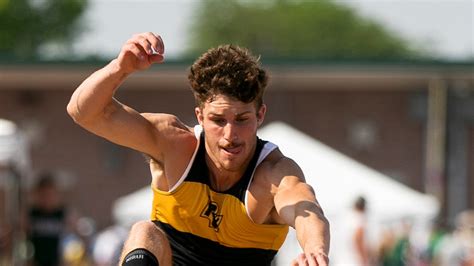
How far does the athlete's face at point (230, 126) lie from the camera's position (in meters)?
7.43

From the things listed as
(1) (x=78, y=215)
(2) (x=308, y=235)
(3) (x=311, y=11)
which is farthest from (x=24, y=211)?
(3) (x=311, y=11)

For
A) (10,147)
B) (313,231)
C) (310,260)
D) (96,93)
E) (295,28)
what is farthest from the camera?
(295,28)

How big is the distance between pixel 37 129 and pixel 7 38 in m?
28.4

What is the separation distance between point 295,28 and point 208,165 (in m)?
84.2

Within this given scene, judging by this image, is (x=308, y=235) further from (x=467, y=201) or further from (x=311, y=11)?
(x=311, y=11)

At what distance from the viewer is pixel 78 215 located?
115 feet

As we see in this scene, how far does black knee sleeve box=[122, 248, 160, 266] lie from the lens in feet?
24.5

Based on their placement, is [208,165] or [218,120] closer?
[218,120]

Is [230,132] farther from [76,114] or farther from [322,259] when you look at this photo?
[322,259]

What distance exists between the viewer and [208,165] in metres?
7.86

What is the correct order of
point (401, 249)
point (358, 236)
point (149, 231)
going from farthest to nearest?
point (401, 249) → point (358, 236) → point (149, 231)

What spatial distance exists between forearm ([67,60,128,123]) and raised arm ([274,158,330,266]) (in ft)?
3.28

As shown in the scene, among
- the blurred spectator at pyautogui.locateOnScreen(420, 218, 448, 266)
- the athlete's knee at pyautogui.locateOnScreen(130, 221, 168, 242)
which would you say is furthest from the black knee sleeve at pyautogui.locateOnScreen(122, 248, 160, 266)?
the blurred spectator at pyautogui.locateOnScreen(420, 218, 448, 266)

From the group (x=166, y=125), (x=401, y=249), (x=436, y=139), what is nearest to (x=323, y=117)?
(x=436, y=139)
